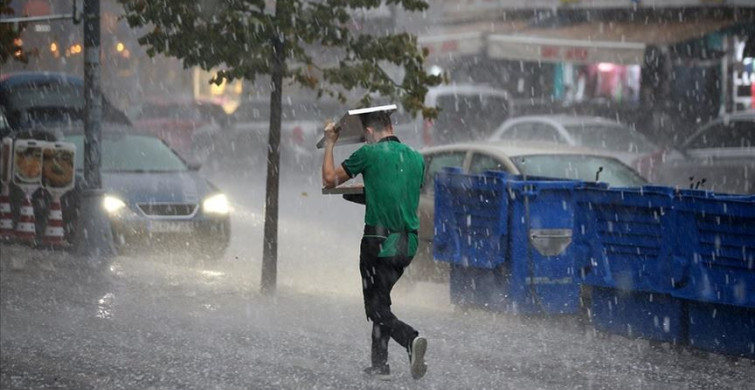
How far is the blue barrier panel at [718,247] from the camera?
920 centimetres

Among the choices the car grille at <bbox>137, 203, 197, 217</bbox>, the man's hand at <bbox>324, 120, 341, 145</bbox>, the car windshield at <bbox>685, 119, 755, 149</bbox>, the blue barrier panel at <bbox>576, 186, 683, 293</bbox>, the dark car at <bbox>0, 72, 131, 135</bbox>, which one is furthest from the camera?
the car windshield at <bbox>685, 119, 755, 149</bbox>

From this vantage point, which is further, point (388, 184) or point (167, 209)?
point (167, 209)

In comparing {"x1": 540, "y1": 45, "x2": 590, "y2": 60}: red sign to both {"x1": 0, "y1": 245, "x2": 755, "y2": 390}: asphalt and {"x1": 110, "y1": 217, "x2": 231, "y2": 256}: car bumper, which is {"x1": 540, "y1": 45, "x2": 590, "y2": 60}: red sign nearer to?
{"x1": 110, "y1": 217, "x2": 231, "y2": 256}: car bumper

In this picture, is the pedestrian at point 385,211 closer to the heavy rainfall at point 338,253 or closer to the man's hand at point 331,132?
the man's hand at point 331,132

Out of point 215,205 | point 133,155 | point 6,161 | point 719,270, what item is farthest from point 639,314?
point 6,161

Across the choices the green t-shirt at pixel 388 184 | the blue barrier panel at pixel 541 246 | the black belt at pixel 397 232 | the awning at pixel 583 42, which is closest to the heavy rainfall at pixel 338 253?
the blue barrier panel at pixel 541 246

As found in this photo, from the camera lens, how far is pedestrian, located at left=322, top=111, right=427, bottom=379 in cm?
805

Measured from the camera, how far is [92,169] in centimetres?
1437

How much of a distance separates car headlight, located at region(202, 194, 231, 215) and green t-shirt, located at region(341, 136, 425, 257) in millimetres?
6875

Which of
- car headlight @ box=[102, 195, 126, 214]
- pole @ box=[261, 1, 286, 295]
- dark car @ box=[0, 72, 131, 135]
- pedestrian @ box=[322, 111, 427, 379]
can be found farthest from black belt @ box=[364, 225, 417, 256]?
dark car @ box=[0, 72, 131, 135]

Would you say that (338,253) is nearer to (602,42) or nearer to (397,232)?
(397,232)

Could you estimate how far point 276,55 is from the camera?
11.8m

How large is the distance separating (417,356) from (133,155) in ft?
27.7

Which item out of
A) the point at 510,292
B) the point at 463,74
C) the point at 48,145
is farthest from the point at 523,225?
the point at 463,74
